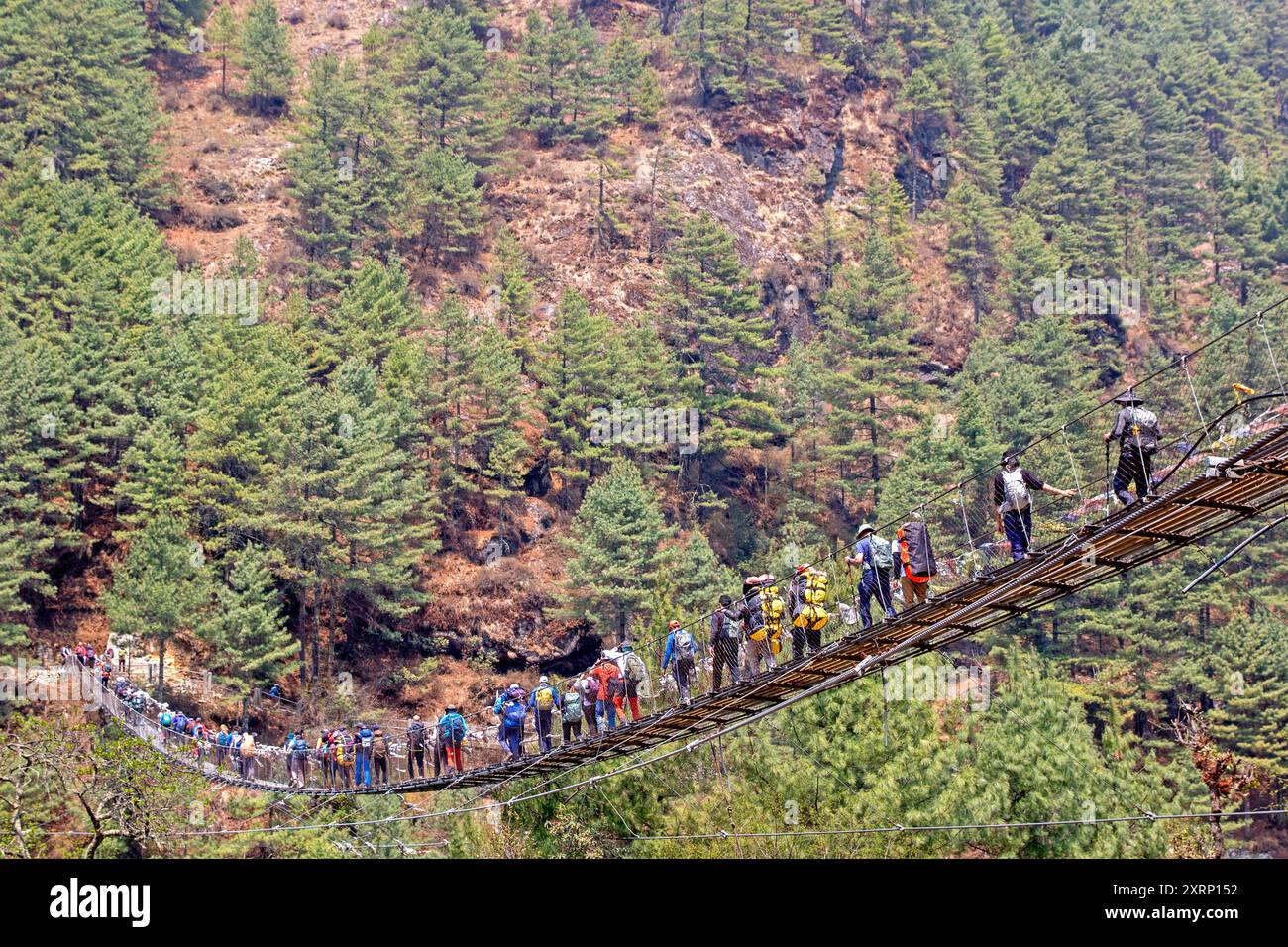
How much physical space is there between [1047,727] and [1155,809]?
317 centimetres

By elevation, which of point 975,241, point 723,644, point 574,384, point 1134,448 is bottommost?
point 723,644

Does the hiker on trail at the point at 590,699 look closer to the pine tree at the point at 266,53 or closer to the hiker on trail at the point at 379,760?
the hiker on trail at the point at 379,760

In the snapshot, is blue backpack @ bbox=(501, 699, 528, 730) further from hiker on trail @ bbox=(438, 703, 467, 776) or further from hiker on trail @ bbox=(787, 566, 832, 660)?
hiker on trail @ bbox=(787, 566, 832, 660)

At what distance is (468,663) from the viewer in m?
40.8

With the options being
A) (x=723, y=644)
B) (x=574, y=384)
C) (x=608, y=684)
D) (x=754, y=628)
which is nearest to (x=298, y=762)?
(x=608, y=684)

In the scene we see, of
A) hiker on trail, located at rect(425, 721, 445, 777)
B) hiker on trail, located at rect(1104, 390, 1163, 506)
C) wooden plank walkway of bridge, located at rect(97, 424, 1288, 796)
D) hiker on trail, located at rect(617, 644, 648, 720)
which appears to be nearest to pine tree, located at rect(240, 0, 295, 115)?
hiker on trail, located at rect(425, 721, 445, 777)

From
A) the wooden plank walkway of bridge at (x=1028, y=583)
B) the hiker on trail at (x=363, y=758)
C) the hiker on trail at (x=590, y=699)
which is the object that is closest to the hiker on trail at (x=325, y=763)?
the hiker on trail at (x=363, y=758)

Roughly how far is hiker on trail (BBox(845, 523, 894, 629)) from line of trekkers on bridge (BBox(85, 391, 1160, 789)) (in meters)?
0.01

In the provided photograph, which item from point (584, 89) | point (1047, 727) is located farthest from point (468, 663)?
point (584, 89)

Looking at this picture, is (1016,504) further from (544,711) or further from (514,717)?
(514,717)

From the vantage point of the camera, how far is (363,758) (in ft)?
69.0

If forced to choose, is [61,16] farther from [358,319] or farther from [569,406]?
[569,406]

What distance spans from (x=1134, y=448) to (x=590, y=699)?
312 inches

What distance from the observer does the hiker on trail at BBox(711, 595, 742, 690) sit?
1475cm
